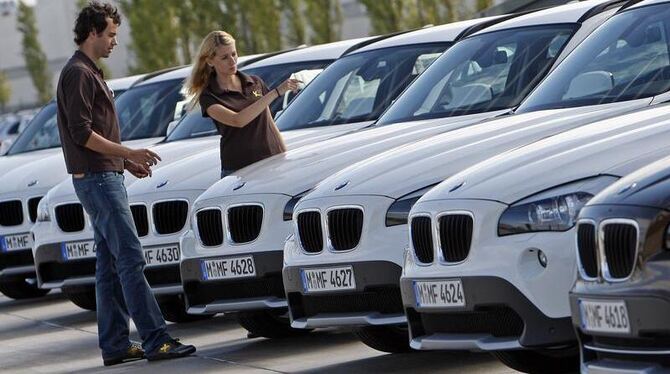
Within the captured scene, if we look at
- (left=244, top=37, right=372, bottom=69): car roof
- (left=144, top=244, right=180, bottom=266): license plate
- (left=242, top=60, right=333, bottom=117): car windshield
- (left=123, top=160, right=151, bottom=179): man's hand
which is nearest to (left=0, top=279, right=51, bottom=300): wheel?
(left=244, top=37, right=372, bottom=69): car roof

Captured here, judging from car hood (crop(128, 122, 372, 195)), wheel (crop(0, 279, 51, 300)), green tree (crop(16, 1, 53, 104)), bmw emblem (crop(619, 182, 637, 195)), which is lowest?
green tree (crop(16, 1, 53, 104))

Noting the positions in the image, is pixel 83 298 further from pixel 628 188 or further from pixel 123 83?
pixel 628 188

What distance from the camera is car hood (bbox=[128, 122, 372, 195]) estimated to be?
10.7 metres

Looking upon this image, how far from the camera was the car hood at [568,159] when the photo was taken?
679cm

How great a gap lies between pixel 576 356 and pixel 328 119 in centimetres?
446

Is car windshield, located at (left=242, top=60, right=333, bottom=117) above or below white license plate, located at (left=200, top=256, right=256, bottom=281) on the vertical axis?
above

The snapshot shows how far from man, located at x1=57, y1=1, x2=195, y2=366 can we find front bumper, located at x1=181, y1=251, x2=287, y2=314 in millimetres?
243

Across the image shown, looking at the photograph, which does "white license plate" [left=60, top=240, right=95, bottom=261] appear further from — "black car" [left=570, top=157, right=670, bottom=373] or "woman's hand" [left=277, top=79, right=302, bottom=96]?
"black car" [left=570, top=157, right=670, bottom=373]

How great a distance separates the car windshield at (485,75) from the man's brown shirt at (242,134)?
0.71 m

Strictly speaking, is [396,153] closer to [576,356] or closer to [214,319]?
[576,356]

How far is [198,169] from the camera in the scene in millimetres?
10914

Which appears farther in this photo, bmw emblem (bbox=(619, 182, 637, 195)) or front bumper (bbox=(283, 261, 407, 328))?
front bumper (bbox=(283, 261, 407, 328))

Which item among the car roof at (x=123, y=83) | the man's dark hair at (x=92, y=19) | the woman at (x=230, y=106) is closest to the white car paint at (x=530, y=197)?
the man's dark hair at (x=92, y=19)

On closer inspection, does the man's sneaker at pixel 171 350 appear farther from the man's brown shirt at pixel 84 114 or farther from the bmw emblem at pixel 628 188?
the bmw emblem at pixel 628 188
